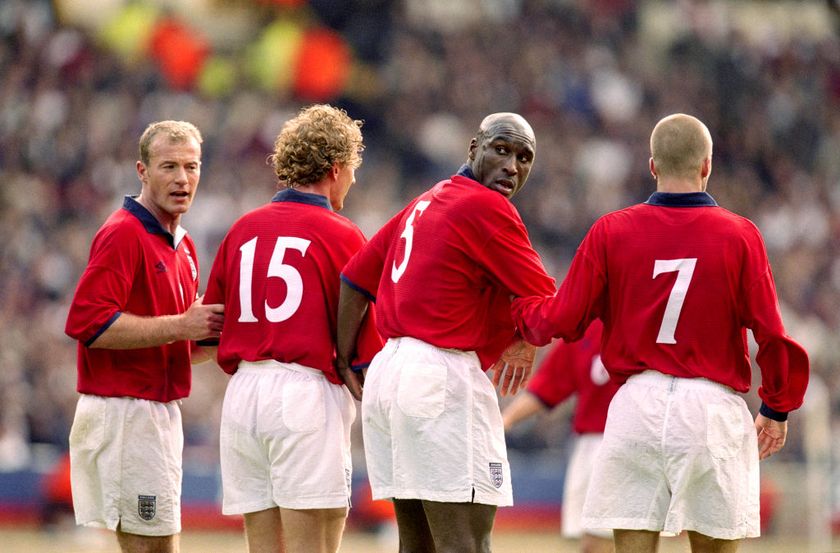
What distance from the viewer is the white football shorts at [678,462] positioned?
5.37 m

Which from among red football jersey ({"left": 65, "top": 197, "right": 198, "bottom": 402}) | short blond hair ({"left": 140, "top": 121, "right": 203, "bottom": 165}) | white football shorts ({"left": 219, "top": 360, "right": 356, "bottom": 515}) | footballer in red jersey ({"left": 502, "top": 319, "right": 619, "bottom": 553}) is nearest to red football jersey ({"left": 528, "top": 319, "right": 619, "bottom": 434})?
footballer in red jersey ({"left": 502, "top": 319, "right": 619, "bottom": 553})

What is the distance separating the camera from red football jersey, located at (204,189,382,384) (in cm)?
592

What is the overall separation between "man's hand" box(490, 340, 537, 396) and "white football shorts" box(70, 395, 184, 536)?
1.68 meters

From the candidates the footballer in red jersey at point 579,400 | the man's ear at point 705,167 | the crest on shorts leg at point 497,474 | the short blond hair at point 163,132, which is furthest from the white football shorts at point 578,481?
the short blond hair at point 163,132

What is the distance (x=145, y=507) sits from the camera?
6.17 meters

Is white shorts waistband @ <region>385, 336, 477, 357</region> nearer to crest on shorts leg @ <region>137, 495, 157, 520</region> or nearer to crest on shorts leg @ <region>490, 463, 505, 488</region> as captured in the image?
crest on shorts leg @ <region>490, 463, 505, 488</region>

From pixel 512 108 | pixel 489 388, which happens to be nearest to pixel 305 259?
pixel 489 388

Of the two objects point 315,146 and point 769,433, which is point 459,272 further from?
point 769,433

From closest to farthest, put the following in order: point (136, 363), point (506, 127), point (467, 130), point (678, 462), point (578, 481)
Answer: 1. point (678, 462)
2. point (506, 127)
3. point (136, 363)
4. point (578, 481)
5. point (467, 130)

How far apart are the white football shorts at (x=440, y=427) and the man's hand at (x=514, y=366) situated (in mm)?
277

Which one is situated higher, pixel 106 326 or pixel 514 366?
pixel 106 326

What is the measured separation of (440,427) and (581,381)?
10.3 feet

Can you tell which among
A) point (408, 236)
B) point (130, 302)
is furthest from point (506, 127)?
point (130, 302)

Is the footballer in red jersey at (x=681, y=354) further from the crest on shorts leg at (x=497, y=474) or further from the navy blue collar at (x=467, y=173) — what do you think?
the navy blue collar at (x=467, y=173)
